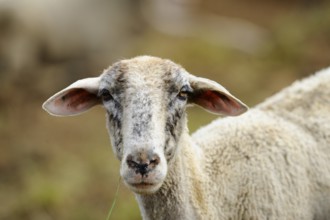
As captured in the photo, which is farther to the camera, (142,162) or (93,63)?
(93,63)

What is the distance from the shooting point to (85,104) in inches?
253

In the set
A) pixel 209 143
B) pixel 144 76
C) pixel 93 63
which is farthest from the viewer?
pixel 93 63

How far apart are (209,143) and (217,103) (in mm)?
510

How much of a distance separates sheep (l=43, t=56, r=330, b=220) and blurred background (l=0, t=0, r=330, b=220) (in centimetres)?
391

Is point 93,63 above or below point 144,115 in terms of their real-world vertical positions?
above

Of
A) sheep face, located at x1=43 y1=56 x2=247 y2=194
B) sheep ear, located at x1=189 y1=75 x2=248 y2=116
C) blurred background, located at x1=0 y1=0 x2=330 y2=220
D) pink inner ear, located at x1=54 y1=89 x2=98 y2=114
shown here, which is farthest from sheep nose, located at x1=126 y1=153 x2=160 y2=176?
blurred background, located at x1=0 y1=0 x2=330 y2=220

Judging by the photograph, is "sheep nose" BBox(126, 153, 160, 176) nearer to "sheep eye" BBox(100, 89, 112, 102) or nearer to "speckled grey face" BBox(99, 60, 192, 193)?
"speckled grey face" BBox(99, 60, 192, 193)

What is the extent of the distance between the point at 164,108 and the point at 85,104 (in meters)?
0.77

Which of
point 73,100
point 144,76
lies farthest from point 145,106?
point 73,100

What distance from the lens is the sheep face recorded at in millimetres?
5578

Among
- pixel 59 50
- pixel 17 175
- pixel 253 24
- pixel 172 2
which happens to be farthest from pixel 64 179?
pixel 172 2

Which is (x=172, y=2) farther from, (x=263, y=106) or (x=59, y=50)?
(x=263, y=106)

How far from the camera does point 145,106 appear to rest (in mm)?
5789

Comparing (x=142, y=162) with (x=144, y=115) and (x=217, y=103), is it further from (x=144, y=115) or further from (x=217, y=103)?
(x=217, y=103)
